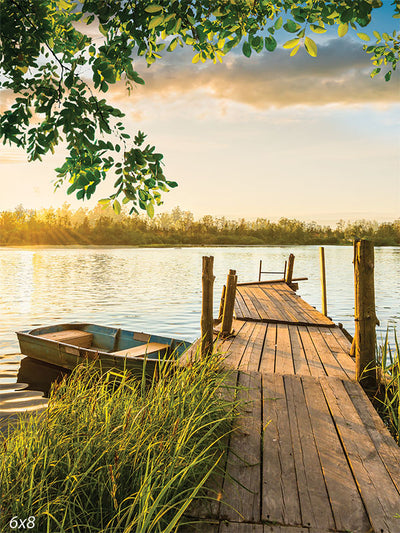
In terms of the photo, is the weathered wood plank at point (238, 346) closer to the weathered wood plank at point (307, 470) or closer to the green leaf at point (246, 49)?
the weathered wood plank at point (307, 470)

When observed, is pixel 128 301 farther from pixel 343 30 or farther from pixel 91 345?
pixel 343 30

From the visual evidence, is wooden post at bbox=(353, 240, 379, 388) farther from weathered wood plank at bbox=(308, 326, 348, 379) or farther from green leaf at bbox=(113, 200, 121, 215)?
green leaf at bbox=(113, 200, 121, 215)

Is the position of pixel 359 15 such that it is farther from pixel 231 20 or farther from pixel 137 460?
pixel 137 460

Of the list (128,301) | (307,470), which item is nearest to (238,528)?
(307,470)

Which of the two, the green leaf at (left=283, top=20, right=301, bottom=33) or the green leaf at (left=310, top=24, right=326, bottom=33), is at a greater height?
the green leaf at (left=310, top=24, right=326, bottom=33)

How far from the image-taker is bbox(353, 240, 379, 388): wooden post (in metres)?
5.49

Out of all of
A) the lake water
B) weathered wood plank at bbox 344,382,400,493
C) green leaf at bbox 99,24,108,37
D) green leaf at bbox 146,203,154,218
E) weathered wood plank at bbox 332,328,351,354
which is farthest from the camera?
the lake water

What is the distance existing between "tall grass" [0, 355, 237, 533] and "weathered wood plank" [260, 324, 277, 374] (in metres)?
2.14

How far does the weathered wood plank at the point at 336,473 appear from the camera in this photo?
10.1 ft

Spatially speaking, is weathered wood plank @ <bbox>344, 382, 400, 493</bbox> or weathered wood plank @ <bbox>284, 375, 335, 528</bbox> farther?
weathered wood plank @ <bbox>344, 382, 400, 493</bbox>

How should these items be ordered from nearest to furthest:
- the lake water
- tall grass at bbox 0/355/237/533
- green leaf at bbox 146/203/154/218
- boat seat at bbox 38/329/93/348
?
1. tall grass at bbox 0/355/237/533
2. green leaf at bbox 146/203/154/218
3. boat seat at bbox 38/329/93/348
4. the lake water

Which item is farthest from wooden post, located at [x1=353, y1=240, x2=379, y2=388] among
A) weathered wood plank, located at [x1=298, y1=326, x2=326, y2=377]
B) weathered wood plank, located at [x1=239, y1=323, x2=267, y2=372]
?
weathered wood plank, located at [x1=239, y1=323, x2=267, y2=372]

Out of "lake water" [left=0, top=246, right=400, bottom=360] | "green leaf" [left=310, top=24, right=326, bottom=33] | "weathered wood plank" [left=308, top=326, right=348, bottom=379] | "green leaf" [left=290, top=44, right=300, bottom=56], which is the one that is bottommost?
"lake water" [left=0, top=246, right=400, bottom=360]

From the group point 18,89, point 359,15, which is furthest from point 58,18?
point 359,15
